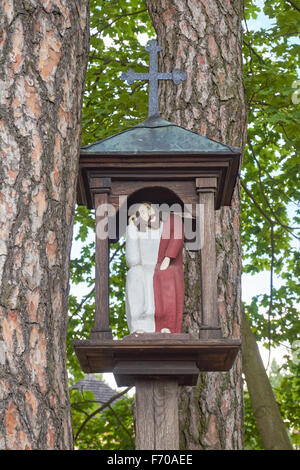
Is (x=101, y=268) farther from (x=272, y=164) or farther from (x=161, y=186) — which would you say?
(x=272, y=164)

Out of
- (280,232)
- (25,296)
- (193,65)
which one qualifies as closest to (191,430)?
(25,296)

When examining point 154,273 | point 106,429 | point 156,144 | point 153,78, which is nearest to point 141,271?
point 154,273

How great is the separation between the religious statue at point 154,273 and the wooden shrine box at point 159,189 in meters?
0.13

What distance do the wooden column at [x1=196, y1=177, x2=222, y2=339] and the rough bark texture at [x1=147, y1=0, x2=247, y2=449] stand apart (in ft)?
3.98

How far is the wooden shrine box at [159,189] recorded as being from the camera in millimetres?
2848

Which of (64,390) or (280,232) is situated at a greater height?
(280,232)

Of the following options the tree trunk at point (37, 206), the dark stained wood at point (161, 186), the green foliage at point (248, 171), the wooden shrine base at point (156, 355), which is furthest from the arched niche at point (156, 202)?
the green foliage at point (248, 171)

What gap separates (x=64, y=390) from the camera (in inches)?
98.3

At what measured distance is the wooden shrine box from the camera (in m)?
2.85

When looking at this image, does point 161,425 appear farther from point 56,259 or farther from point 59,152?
point 59,152

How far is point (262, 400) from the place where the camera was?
21.6ft
